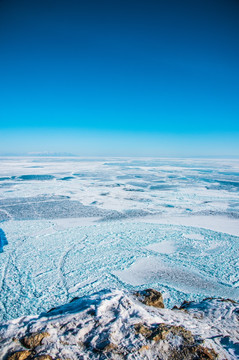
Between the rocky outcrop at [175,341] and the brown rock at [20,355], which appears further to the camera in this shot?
the rocky outcrop at [175,341]

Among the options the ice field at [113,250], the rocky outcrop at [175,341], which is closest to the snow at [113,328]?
the rocky outcrop at [175,341]

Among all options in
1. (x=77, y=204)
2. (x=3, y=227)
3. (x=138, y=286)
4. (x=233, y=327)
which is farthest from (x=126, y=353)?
(x=77, y=204)

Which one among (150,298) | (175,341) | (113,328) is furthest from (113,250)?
(175,341)

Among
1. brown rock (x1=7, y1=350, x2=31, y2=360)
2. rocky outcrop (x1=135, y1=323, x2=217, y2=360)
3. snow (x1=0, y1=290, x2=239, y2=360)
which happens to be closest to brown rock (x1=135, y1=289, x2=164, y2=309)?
snow (x1=0, y1=290, x2=239, y2=360)

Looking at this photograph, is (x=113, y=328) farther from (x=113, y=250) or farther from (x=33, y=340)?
(x=113, y=250)

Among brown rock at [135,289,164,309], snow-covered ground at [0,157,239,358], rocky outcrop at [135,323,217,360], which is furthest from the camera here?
snow-covered ground at [0,157,239,358]

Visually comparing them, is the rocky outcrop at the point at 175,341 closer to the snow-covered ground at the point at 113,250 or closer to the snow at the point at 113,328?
the snow at the point at 113,328

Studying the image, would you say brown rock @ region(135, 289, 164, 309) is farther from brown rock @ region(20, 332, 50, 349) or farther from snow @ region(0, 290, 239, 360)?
brown rock @ region(20, 332, 50, 349)

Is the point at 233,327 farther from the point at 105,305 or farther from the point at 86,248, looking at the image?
the point at 86,248
